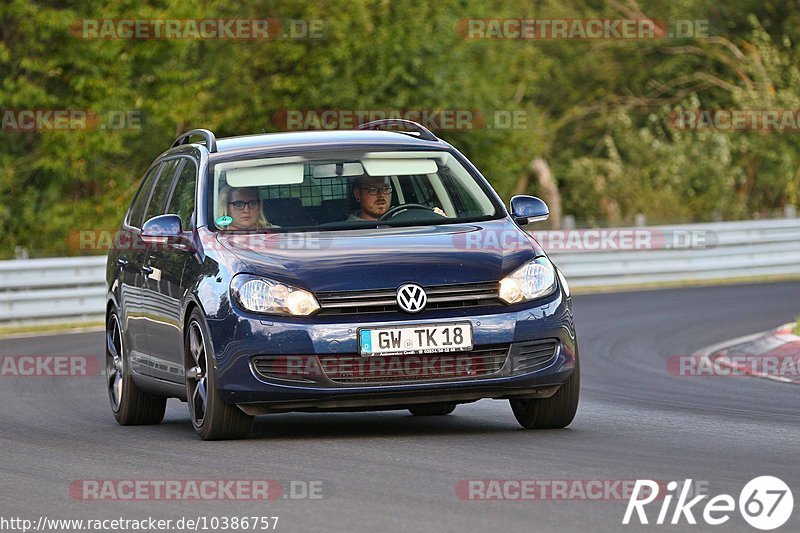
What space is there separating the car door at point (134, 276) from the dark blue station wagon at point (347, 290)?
19 centimetres

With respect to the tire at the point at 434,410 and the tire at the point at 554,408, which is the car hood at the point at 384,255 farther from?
the tire at the point at 434,410

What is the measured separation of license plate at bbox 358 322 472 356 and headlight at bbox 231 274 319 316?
315mm

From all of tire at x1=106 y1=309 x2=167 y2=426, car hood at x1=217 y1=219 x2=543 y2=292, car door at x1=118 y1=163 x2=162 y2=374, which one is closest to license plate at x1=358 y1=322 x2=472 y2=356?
car hood at x1=217 y1=219 x2=543 y2=292

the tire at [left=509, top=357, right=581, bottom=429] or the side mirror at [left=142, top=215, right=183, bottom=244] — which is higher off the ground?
the side mirror at [left=142, top=215, right=183, bottom=244]

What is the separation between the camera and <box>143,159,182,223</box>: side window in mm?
11688

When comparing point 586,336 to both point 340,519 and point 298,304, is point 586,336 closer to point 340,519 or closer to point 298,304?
point 298,304

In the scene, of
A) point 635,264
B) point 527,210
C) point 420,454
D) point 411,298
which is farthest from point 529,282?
point 635,264

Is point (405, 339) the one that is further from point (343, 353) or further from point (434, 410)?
point (434, 410)

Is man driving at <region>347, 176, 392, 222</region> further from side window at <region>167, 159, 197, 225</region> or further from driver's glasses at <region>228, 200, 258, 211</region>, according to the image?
side window at <region>167, 159, 197, 225</region>

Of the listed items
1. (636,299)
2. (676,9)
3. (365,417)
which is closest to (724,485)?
(365,417)

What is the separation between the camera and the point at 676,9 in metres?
51.2

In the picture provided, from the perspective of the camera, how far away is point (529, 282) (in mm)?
9641

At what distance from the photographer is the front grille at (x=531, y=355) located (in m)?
9.54

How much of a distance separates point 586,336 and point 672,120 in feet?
91.1
